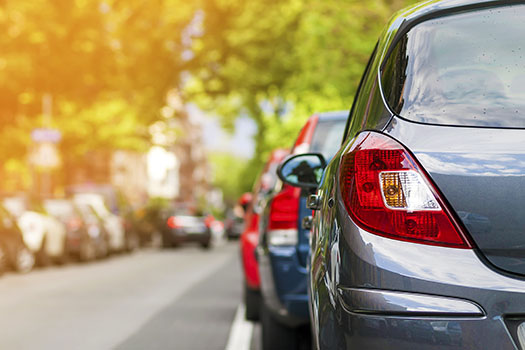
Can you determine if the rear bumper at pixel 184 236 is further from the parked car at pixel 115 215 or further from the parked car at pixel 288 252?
the parked car at pixel 288 252

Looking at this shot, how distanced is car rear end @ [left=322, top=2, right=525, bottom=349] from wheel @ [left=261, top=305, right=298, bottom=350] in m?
3.89

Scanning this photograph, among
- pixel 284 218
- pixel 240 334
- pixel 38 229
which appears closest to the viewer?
pixel 284 218

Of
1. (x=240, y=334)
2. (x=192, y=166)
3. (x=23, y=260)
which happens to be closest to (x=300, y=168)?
(x=240, y=334)

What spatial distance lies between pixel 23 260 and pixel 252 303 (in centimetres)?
925

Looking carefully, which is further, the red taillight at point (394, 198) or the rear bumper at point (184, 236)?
the rear bumper at point (184, 236)

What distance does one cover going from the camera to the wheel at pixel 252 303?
1057 centimetres

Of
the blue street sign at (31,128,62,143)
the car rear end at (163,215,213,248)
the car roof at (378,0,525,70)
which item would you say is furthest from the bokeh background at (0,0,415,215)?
the car roof at (378,0,525,70)

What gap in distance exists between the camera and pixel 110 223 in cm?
2791

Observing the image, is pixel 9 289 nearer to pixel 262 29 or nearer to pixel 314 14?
pixel 314 14

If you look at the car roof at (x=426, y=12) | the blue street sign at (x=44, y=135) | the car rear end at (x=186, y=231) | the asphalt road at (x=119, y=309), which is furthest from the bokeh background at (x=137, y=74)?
the car roof at (x=426, y=12)

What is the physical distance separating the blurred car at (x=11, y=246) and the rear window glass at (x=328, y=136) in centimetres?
1159

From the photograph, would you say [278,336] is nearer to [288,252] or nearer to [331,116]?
[288,252]

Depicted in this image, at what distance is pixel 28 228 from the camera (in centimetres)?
2048

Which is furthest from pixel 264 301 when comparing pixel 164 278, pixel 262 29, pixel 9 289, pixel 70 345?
pixel 262 29
